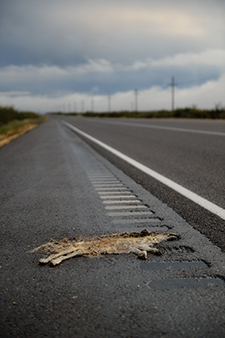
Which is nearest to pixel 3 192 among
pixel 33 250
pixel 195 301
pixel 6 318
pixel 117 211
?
pixel 117 211

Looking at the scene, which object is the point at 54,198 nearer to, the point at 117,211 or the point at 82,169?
the point at 117,211

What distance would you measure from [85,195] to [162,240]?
5.96 ft

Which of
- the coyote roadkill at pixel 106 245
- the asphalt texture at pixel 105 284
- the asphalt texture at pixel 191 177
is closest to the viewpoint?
the asphalt texture at pixel 105 284

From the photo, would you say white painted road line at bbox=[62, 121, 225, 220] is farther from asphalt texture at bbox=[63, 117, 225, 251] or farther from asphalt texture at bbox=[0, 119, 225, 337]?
asphalt texture at bbox=[0, 119, 225, 337]

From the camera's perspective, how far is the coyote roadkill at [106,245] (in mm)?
2574

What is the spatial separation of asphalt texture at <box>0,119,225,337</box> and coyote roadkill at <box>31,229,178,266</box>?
69mm

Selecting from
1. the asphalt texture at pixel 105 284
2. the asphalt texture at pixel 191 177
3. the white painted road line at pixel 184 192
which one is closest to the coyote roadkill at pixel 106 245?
the asphalt texture at pixel 105 284

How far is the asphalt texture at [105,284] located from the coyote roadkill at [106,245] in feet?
0.23

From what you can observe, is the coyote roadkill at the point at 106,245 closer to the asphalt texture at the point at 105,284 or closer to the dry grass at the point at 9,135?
the asphalt texture at the point at 105,284

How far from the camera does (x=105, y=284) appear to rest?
213cm

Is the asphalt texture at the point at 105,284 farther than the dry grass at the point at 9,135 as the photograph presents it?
No

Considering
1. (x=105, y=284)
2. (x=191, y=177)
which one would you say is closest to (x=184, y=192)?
(x=191, y=177)

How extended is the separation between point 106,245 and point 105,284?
630 millimetres

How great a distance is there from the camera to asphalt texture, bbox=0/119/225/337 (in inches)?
68.4
